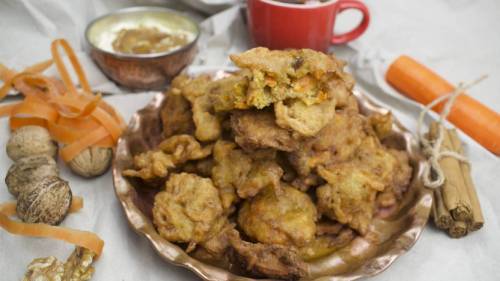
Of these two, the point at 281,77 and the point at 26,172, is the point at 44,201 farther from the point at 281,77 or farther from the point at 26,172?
the point at 281,77

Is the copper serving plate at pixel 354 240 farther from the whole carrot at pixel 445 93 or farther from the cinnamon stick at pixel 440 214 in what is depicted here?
the whole carrot at pixel 445 93

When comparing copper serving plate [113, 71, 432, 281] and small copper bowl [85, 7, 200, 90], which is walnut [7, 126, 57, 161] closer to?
copper serving plate [113, 71, 432, 281]

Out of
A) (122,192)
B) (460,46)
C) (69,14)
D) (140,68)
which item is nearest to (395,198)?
(122,192)

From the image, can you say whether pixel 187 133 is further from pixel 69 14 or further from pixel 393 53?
pixel 393 53

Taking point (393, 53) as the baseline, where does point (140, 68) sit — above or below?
above

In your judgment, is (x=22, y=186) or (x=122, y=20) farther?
(x=122, y=20)

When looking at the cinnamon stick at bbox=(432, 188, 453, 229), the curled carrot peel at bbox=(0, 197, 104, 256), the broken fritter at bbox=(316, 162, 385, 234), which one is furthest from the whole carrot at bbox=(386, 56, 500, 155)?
the curled carrot peel at bbox=(0, 197, 104, 256)

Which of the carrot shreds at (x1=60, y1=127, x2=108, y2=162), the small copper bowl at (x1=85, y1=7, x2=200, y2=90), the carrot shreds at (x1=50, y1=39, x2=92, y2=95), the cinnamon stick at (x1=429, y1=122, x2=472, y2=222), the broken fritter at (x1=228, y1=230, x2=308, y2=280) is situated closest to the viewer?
the broken fritter at (x1=228, y1=230, x2=308, y2=280)
